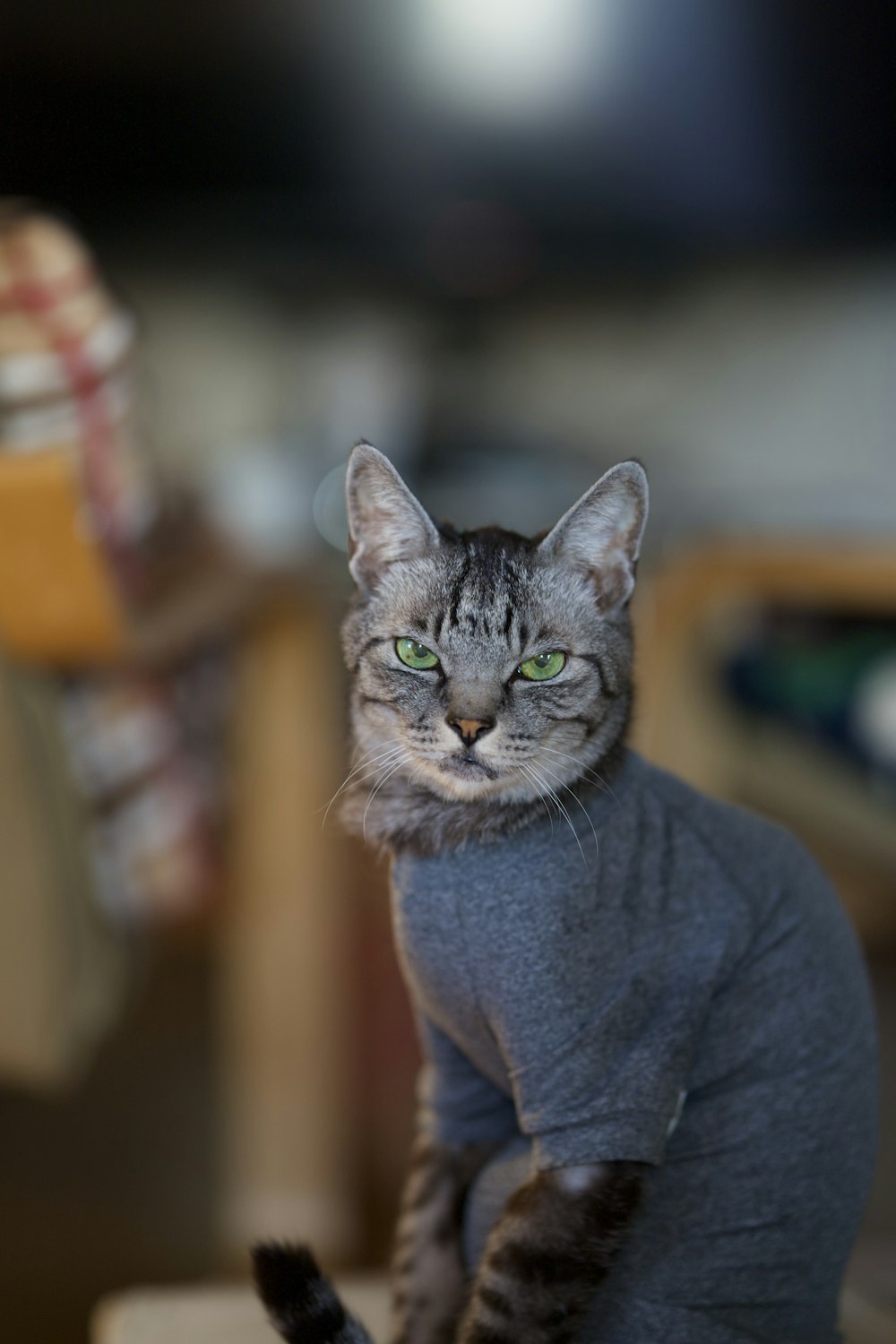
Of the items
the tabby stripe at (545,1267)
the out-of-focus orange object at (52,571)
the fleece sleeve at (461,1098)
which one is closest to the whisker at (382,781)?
the fleece sleeve at (461,1098)

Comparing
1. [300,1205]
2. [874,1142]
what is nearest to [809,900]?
[874,1142]

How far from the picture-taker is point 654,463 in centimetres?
252

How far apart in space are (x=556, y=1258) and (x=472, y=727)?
24cm

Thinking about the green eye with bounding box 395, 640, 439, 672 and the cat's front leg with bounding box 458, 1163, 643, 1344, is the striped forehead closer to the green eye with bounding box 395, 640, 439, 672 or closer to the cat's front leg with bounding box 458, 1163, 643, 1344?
the green eye with bounding box 395, 640, 439, 672

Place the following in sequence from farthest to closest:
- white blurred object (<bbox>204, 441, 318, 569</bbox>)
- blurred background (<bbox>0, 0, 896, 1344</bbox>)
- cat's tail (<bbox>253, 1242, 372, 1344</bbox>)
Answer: white blurred object (<bbox>204, 441, 318, 569</bbox>) < blurred background (<bbox>0, 0, 896, 1344</bbox>) < cat's tail (<bbox>253, 1242, 372, 1344</bbox>)

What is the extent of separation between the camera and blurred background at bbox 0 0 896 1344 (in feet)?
3.39

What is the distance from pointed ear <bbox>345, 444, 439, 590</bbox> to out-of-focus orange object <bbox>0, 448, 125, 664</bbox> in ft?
1.11

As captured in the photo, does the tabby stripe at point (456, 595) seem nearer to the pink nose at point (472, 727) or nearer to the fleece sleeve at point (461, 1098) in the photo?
the pink nose at point (472, 727)

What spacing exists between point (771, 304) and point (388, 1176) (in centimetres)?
185

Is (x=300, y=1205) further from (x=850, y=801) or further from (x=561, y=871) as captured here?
(x=561, y=871)

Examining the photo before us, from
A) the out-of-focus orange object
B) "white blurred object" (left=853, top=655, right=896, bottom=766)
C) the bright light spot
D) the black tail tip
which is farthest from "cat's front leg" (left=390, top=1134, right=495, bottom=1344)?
the bright light spot

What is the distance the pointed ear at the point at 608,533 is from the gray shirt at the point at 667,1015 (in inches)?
3.7

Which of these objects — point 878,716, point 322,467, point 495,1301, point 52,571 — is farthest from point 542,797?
point 322,467

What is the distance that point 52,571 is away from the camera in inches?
35.5
